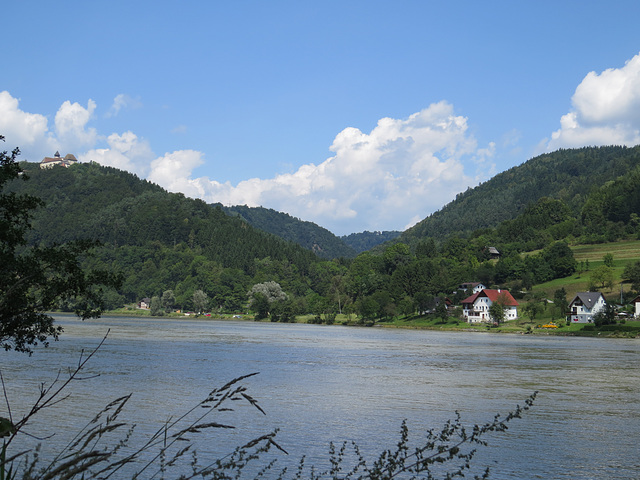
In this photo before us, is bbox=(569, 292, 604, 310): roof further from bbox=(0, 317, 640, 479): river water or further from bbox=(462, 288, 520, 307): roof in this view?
bbox=(0, 317, 640, 479): river water

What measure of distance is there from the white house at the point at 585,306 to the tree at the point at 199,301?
11068 centimetres

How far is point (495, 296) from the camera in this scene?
451 ft

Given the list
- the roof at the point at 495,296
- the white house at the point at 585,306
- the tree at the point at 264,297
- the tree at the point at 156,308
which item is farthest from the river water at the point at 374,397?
the tree at the point at 156,308

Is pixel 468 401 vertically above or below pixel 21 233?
below

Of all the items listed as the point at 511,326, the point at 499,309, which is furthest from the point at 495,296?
the point at 511,326

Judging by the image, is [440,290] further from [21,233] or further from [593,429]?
[21,233]

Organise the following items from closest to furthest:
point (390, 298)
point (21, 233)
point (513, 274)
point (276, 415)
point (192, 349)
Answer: point (21, 233) → point (276, 415) → point (192, 349) → point (390, 298) → point (513, 274)

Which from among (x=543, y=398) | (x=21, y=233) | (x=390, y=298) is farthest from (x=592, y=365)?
(x=390, y=298)

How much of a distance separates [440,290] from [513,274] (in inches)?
807

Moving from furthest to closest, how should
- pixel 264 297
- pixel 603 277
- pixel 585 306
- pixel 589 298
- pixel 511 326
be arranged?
pixel 264 297 → pixel 603 277 → pixel 511 326 → pixel 589 298 → pixel 585 306

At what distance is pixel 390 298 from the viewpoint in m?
151

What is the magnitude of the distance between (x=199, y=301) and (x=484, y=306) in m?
Result: 90.6

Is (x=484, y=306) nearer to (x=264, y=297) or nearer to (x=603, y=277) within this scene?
(x=603, y=277)

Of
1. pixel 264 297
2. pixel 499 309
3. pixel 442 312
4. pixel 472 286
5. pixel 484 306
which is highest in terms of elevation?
pixel 472 286
